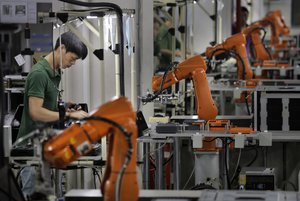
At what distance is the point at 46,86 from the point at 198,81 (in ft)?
3.99

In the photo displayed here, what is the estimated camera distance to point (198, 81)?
5.86 metres

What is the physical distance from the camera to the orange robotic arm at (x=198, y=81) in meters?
5.86

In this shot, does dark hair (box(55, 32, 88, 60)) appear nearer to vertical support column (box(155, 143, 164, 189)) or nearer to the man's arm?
the man's arm

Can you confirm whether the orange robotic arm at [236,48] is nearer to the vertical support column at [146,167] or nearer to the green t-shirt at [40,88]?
the vertical support column at [146,167]

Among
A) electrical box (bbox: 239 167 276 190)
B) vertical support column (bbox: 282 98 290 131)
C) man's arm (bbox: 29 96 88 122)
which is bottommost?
electrical box (bbox: 239 167 276 190)

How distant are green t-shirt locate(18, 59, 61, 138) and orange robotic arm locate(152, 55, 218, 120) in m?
0.89

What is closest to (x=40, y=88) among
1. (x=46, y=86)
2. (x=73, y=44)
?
(x=46, y=86)

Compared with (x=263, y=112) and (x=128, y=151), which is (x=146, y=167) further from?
(x=128, y=151)

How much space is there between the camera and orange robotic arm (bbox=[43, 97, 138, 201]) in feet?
10.3

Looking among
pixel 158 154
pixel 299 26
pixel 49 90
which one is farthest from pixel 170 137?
pixel 299 26

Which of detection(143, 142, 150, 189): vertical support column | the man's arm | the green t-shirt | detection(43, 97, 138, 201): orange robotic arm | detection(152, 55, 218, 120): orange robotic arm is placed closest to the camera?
detection(43, 97, 138, 201): orange robotic arm

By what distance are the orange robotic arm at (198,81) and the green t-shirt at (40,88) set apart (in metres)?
0.89

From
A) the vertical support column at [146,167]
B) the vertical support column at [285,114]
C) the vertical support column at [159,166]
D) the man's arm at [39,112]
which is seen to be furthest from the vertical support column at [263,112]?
the man's arm at [39,112]

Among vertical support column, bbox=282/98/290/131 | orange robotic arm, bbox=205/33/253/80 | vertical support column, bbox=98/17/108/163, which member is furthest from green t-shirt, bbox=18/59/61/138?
orange robotic arm, bbox=205/33/253/80
